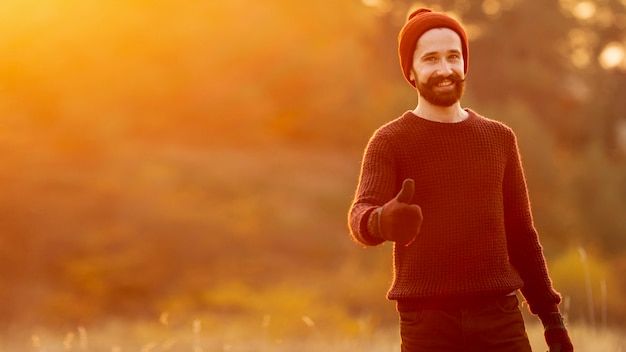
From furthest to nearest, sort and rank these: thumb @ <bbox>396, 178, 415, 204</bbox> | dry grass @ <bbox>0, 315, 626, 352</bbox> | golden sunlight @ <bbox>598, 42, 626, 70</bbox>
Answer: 1. golden sunlight @ <bbox>598, 42, 626, 70</bbox>
2. dry grass @ <bbox>0, 315, 626, 352</bbox>
3. thumb @ <bbox>396, 178, 415, 204</bbox>

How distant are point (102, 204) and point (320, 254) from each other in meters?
→ 6.34

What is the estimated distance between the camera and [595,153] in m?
28.8

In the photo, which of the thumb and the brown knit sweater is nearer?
the thumb

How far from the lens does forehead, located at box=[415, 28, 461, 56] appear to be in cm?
297

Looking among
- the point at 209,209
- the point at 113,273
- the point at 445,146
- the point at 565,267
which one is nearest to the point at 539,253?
the point at 445,146

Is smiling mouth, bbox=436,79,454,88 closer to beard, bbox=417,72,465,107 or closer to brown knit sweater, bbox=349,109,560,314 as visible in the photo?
beard, bbox=417,72,465,107

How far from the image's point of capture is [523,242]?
10.2 ft

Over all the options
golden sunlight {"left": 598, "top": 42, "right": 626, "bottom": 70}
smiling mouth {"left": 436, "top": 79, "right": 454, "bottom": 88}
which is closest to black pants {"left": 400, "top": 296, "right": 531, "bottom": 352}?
smiling mouth {"left": 436, "top": 79, "right": 454, "bottom": 88}

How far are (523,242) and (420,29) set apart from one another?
30.0 inches

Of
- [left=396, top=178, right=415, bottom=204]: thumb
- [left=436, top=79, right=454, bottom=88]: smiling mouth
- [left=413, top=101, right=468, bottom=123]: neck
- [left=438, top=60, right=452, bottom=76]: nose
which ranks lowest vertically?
[left=396, top=178, right=415, bottom=204]: thumb

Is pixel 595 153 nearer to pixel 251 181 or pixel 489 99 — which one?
pixel 489 99

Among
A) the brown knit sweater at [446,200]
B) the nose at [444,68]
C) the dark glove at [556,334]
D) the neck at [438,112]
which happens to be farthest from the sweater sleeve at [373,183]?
the dark glove at [556,334]

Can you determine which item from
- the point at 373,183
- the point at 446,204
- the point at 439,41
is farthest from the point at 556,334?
the point at 439,41

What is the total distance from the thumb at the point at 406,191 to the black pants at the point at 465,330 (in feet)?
1.78
